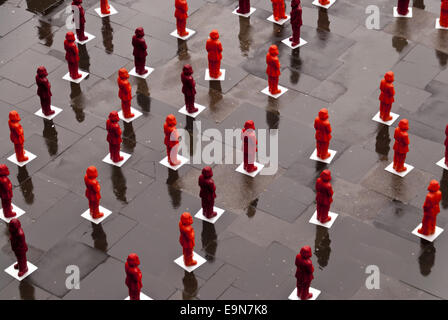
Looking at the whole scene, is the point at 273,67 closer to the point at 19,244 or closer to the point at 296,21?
the point at 296,21

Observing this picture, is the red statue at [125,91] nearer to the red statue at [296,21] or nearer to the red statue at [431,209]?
the red statue at [296,21]

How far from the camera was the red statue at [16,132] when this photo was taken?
71.7 feet

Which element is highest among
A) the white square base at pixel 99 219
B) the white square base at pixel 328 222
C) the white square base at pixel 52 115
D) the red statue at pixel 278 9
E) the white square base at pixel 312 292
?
the red statue at pixel 278 9

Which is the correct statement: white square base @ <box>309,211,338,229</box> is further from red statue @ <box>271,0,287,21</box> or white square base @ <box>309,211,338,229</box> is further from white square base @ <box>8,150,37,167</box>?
red statue @ <box>271,0,287,21</box>

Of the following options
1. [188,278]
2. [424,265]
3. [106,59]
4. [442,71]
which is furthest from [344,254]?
[106,59]

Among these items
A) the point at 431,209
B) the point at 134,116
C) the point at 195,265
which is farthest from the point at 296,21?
the point at 195,265

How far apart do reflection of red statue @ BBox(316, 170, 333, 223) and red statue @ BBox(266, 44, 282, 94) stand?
3771 millimetres

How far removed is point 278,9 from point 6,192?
8.83m

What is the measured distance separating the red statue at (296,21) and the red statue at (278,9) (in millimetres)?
856

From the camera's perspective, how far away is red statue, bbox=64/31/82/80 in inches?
948

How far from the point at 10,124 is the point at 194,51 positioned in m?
5.53

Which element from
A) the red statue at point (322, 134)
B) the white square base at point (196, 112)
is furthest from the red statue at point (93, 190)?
the red statue at point (322, 134)

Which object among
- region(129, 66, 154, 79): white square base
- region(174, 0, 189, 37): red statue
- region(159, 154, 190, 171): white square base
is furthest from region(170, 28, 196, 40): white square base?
region(159, 154, 190, 171): white square base

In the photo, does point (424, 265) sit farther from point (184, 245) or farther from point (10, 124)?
point (10, 124)
